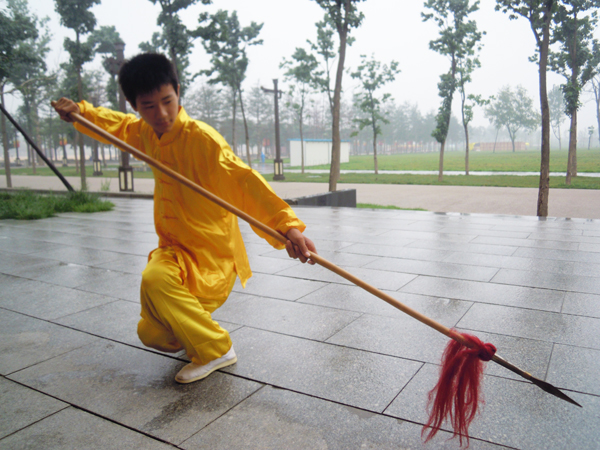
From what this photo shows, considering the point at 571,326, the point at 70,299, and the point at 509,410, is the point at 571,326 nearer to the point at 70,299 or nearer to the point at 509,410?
the point at 509,410

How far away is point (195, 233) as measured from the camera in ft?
7.66

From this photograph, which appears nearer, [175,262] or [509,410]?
[509,410]

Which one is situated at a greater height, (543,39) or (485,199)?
(543,39)

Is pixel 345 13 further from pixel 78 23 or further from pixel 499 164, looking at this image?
pixel 499 164

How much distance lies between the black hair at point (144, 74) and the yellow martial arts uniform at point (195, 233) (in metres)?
0.19

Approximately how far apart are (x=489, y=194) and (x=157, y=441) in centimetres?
1387

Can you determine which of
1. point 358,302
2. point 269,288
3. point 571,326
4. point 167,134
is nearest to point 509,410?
point 571,326

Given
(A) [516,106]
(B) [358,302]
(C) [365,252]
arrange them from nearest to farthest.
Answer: (B) [358,302], (C) [365,252], (A) [516,106]

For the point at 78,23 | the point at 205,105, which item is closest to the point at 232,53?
the point at 78,23

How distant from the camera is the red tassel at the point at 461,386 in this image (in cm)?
181

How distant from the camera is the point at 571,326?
118 inches

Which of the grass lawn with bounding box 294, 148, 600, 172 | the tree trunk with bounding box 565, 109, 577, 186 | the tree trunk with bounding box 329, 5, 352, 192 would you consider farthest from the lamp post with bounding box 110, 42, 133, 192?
the grass lawn with bounding box 294, 148, 600, 172

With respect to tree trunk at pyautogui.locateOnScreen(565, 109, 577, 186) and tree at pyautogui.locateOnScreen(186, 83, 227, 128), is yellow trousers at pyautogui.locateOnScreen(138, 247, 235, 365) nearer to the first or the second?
tree trunk at pyautogui.locateOnScreen(565, 109, 577, 186)

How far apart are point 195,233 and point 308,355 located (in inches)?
34.9
